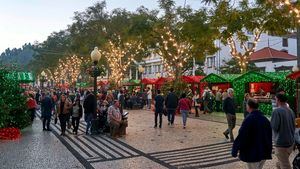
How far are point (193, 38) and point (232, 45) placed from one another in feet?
17.6

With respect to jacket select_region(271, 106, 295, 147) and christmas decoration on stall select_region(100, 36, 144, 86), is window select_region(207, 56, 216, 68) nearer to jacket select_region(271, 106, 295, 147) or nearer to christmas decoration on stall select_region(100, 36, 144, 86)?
christmas decoration on stall select_region(100, 36, 144, 86)

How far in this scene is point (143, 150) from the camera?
11.6 m

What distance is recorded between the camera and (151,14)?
101 feet

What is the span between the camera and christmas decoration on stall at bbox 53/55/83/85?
65.1m

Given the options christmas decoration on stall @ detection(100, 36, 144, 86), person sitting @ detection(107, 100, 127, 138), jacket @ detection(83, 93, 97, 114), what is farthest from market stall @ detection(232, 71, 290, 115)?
christmas decoration on stall @ detection(100, 36, 144, 86)

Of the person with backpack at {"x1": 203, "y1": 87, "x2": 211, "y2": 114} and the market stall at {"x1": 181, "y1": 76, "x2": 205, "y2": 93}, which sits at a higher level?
the market stall at {"x1": 181, "y1": 76, "x2": 205, "y2": 93}

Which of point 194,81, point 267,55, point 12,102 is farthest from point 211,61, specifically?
point 12,102

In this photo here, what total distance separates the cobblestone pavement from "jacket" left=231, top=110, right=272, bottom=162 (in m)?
3.25

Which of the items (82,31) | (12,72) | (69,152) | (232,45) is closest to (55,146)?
(69,152)

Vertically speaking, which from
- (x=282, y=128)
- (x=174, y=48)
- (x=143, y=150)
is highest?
(x=174, y=48)

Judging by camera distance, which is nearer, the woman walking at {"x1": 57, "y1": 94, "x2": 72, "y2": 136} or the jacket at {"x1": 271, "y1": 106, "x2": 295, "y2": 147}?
the jacket at {"x1": 271, "y1": 106, "x2": 295, "y2": 147}

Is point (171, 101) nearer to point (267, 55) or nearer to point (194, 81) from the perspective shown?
point (194, 81)

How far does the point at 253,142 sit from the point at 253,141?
2 centimetres

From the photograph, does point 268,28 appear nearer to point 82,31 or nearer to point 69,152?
point 69,152
